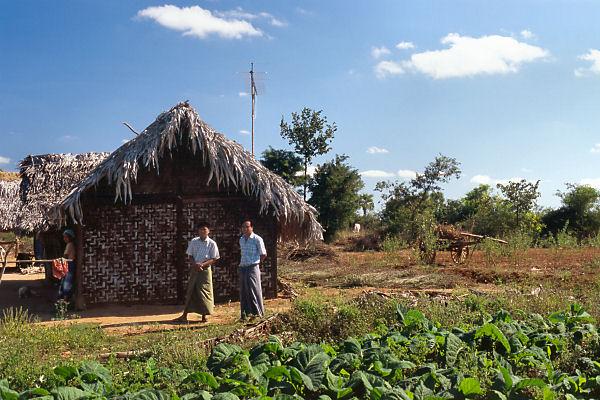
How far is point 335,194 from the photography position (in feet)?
78.8

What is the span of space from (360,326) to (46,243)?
30.1ft

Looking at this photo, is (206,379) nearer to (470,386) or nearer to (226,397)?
(226,397)

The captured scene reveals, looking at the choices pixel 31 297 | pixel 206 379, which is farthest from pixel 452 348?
pixel 31 297

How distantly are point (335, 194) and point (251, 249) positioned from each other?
15965 millimetres

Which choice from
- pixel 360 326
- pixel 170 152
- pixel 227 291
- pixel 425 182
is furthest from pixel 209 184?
pixel 425 182

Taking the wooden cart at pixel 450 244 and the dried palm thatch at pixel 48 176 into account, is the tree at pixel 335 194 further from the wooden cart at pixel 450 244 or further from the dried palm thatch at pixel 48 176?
the dried palm thatch at pixel 48 176

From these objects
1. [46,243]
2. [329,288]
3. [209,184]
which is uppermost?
[209,184]

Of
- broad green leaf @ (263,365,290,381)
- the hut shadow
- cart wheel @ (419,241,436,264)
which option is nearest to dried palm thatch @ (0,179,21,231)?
the hut shadow

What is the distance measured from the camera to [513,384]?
3916 millimetres

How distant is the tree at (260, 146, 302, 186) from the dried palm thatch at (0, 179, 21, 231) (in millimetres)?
11109

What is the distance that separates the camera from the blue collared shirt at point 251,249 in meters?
8.20

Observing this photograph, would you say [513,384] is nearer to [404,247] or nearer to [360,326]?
[360,326]

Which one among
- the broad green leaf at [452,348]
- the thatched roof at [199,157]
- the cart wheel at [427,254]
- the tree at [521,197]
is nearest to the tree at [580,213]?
the tree at [521,197]

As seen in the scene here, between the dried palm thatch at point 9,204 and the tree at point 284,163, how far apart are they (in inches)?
437
